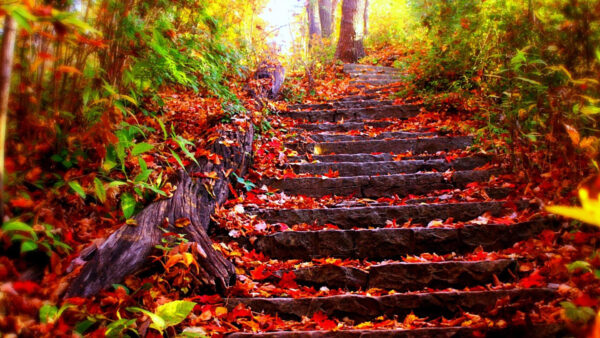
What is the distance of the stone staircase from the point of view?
234cm

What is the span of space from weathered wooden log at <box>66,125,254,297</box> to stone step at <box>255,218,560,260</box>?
0.62 metres

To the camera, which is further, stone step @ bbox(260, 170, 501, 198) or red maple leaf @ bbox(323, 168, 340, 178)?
red maple leaf @ bbox(323, 168, 340, 178)

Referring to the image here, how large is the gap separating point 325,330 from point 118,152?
1716 mm

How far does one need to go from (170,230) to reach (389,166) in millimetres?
2863

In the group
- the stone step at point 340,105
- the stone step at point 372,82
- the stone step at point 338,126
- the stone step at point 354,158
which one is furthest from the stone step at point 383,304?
the stone step at point 372,82

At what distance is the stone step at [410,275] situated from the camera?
2604 millimetres

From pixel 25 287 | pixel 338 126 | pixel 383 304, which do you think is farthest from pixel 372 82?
pixel 25 287

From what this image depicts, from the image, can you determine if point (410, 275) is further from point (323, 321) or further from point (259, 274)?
point (259, 274)

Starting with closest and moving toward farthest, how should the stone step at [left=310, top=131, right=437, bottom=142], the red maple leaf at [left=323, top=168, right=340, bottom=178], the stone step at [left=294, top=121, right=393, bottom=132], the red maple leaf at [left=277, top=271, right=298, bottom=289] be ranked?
the red maple leaf at [left=277, top=271, right=298, bottom=289]
the red maple leaf at [left=323, top=168, right=340, bottom=178]
the stone step at [left=310, top=131, right=437, bottom=142]
the stone step at [left=294, top=121, right=393, bottom=132]

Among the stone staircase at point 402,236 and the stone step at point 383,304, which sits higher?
the stone staircase at point 402,236

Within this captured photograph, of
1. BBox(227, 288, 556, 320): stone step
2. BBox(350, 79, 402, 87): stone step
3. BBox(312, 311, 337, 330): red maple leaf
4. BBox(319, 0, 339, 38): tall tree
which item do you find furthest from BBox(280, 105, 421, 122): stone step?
BBox(319, 0, 339, 38): tall tree

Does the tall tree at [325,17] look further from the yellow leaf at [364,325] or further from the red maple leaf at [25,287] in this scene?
the red maple leaf at [25,287]

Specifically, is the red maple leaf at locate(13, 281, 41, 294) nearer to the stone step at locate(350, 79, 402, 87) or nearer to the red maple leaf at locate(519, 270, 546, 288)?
the red maple leaf at locate(519, 270, 546, 288)

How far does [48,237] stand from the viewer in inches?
79.0
